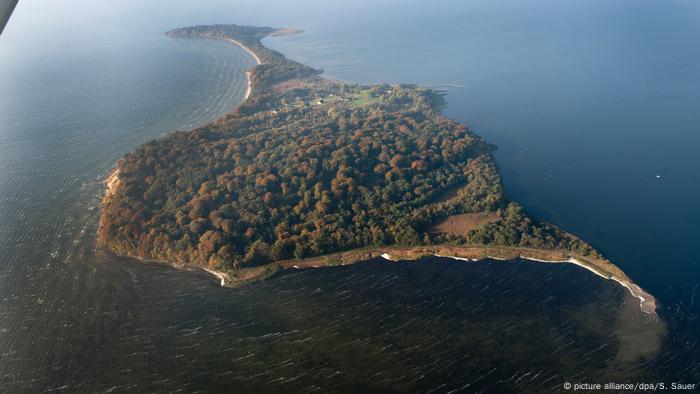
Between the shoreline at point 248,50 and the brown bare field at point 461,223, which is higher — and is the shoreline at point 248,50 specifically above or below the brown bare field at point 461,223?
above

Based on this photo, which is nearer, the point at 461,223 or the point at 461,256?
the point at 461,256

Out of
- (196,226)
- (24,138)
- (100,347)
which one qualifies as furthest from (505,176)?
(24,138)

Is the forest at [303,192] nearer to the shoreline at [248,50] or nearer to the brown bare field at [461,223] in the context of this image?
the brown bare field at [461,223]

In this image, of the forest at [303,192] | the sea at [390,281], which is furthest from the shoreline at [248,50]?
the forest at [303,192]

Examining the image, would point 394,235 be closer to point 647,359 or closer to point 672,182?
point 647,359

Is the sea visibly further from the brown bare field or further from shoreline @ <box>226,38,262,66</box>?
shoreline @ <box>226,38,262,66</box>

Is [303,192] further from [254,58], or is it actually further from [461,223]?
[254,58]

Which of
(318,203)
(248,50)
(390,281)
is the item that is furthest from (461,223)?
(248,50)

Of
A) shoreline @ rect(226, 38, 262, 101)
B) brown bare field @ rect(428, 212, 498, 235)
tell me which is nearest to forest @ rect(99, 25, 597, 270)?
brown bare field @ rect(428, 212, 498, 235)
